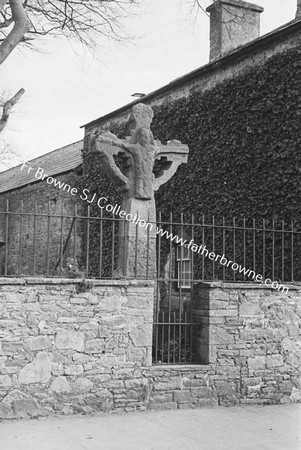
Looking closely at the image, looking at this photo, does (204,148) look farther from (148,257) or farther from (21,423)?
(21,423)

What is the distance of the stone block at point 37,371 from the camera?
6.82 meters

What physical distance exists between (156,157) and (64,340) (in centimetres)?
294

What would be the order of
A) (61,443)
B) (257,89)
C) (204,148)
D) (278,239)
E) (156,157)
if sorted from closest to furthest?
(61,443) → (156,157) → (278,239) → (257,89) → (204,148)

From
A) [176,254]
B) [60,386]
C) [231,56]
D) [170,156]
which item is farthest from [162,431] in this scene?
[231,56]

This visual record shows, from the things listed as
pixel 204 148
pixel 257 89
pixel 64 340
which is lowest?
pixel 64 340

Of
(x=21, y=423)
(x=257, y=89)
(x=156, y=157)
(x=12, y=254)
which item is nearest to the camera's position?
(x=21, y=423)

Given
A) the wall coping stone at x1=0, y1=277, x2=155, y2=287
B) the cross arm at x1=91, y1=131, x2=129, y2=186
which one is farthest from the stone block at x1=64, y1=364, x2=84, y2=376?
the cross arm at x1=91, y1=131, x2=129, y2=186

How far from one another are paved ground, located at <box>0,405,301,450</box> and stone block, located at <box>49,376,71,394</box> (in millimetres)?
303

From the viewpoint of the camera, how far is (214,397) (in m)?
7.82

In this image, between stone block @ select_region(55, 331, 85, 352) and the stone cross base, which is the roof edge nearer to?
the stone cross base

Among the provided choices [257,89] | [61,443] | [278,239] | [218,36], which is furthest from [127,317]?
[218,36]

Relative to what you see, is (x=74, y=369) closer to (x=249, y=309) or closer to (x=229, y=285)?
(x=229, y=285)

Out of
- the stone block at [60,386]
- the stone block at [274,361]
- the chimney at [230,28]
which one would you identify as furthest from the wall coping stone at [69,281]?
the chimney at [230,28]

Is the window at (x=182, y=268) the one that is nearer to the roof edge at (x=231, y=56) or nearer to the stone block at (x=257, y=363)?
the stone block at (x=257, y=363)
